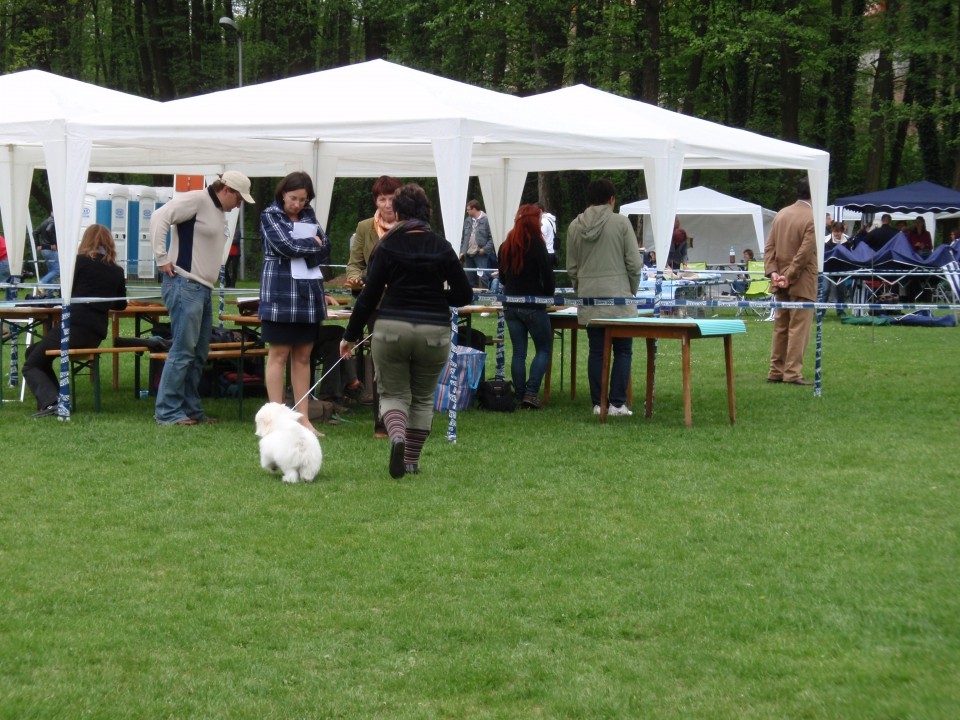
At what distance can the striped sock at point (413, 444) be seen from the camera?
7.41 metres

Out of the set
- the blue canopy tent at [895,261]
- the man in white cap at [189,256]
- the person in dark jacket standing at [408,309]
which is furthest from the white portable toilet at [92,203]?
the person in dark jacket standing at [408,309]

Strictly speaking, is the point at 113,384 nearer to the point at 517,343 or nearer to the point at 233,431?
the point at 233,431

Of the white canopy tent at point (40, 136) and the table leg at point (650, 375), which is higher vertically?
the white canopy tent at point (40, 136)

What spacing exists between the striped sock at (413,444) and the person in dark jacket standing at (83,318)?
3.32m

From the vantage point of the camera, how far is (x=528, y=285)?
33.6 ft

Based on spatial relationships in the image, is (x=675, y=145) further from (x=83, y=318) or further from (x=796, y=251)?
(x=83, y=318)

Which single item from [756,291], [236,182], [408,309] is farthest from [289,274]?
[756,291]

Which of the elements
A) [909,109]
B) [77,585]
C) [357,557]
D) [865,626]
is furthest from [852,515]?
[909,109]

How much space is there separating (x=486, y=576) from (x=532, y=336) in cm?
525

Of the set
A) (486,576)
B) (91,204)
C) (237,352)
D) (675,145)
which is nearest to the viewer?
(486,576)

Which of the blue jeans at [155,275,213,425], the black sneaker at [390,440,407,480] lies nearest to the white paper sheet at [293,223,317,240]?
the blue jeans at [155,275,213,425]

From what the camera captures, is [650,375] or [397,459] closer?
[397,459]

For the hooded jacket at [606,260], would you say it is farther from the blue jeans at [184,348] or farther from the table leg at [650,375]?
the blue jeans at [184,348]

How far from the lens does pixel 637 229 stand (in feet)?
104
